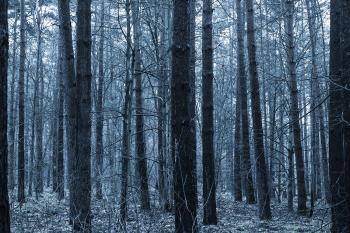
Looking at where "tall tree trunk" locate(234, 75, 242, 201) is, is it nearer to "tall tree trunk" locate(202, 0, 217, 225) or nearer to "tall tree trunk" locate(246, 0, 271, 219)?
"tall tree trunk" locate(246, 0, 271, 219)

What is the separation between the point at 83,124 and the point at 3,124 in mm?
3557

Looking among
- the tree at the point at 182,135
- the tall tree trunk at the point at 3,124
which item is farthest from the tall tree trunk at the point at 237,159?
the tall tree trunk at the point at 3,124

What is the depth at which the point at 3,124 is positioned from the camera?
11.7 ft

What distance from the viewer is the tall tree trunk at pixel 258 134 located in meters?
10.3

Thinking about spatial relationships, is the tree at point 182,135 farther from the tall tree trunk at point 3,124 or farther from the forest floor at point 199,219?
the tall tree trunk at point 3,124

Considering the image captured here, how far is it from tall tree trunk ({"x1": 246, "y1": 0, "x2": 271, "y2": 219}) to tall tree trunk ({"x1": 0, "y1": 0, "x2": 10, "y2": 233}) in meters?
7.35

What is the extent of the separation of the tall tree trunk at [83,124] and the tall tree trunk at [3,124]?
3.48 m

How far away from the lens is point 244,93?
14109 millimetres

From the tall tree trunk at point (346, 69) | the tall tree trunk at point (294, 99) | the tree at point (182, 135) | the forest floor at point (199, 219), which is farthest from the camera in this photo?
the tall tree trunk at point (294, 99)

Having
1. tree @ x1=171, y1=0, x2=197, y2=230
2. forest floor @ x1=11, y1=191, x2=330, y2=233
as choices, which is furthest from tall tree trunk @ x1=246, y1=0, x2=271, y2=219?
tree @ x1=171, y1=0, x2=197, y2=230

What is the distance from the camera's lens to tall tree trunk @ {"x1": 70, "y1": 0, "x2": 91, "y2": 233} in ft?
23.1

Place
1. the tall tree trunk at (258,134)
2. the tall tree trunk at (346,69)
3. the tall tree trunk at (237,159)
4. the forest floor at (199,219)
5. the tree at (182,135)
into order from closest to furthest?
A: the tree at (182,135) → the tall tree trunk at (346,69) → the forest floor at (199,219) → the tall tree trunk at (258,134) → the tall tree trunk at (237,159)

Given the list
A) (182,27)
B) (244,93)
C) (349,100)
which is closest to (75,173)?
(182,27)

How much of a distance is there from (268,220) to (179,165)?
5846 millimetres
